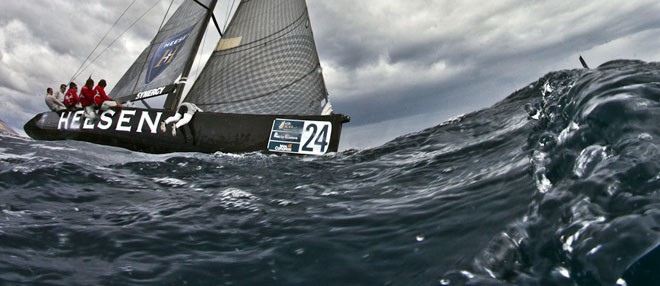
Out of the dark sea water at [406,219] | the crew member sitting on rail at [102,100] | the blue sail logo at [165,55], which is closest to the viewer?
the dark sea water at [406,219]

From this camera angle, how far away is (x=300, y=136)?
1023 centimetres

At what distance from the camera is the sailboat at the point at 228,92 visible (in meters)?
10.5

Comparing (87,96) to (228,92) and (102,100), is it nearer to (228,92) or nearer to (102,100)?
(102,100)

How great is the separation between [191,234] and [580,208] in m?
2.07

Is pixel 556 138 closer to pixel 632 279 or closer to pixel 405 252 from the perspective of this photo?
pixel 405 252

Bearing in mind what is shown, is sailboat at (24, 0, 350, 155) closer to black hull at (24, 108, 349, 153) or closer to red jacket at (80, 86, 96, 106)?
black hull at (24, 108, 349, 153)

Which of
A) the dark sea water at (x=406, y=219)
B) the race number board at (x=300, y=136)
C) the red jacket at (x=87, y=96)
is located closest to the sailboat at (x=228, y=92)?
the race number board at (x=300, y=136)

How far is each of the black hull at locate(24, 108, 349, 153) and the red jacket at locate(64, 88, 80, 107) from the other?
1266 mm

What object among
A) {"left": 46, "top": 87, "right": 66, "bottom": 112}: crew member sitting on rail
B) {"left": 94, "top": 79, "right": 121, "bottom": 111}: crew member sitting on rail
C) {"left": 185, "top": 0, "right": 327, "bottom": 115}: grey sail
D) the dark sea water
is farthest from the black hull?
the dark sea water

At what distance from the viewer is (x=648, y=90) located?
2.26 metres

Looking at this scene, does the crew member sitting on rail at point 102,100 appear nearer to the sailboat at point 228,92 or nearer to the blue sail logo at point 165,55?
the sailboat at point 228,92

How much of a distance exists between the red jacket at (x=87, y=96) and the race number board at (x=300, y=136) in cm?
452

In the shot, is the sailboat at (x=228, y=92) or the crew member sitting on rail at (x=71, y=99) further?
the crew member sitting on rail at (x=71, y=99)

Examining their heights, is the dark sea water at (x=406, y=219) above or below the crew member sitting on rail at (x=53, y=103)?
below
